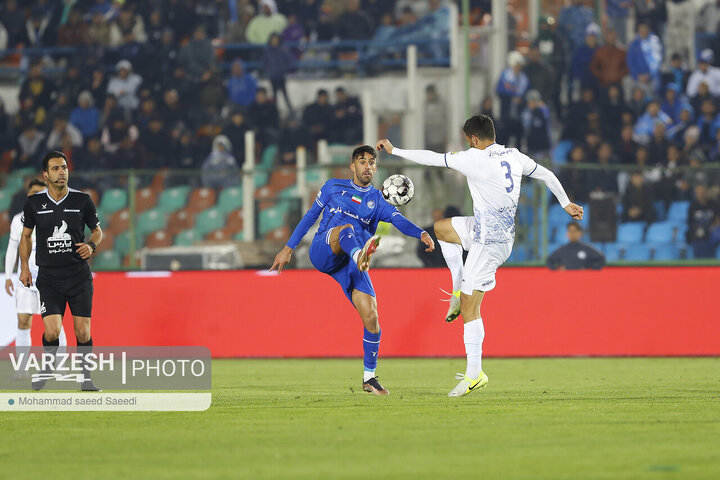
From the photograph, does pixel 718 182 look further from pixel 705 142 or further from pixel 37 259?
pixel 37 259

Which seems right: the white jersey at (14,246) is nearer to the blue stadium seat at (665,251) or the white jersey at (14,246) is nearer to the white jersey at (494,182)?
→ the white jersey at (494,182)

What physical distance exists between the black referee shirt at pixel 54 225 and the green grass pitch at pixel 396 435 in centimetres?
177

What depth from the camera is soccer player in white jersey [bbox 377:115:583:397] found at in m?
9.60

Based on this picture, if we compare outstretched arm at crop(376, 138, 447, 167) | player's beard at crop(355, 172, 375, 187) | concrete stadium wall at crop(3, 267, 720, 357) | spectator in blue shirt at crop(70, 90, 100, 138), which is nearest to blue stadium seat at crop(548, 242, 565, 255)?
concrete stadium wall at crop(3, 267, 720, 357)

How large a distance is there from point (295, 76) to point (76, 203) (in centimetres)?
1395

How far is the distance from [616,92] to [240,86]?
7562mm

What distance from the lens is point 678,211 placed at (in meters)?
16.2

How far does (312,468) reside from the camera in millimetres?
6172

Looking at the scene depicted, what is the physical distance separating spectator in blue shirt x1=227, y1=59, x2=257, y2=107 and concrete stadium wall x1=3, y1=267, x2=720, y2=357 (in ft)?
26.5

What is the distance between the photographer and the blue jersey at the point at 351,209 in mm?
10086

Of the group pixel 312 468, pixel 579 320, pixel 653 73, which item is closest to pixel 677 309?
pixel 579 320

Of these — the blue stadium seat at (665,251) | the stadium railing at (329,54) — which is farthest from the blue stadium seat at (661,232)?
the stadium railing at (329,54)

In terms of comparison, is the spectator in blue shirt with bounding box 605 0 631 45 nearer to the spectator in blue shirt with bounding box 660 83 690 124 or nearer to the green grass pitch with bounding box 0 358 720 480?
the spectator in blue shirt with bounding box 660 83 690 124

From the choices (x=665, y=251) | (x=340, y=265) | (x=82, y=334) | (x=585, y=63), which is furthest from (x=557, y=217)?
(x=82, y=334)
